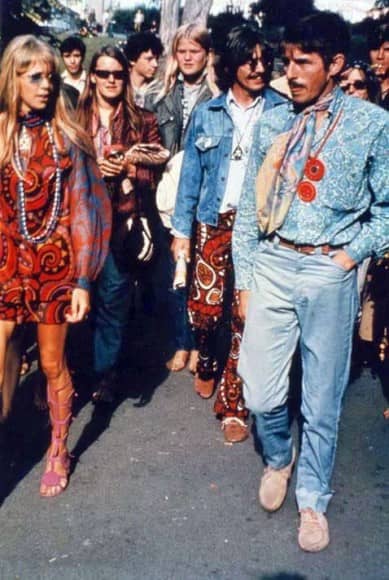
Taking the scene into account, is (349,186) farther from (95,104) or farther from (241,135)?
(95,104)

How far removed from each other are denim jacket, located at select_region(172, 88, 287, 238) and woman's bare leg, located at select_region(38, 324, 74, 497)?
1.13m

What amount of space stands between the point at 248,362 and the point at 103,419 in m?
1.45

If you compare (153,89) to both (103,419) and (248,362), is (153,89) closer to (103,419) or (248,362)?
(103,419)

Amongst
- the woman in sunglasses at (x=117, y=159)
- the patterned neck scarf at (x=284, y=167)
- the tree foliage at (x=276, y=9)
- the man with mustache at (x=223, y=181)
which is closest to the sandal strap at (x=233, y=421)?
the man with mustache at (x=223, y=181)

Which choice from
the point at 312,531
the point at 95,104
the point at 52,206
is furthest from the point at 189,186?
the point at 312,531

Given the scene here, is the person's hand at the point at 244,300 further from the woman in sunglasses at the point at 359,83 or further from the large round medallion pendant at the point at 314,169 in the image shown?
the woman in sunglasses at the point at 359,83

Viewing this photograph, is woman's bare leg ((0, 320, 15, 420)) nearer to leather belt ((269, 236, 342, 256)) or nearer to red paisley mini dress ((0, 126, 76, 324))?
red paisley mini dress ((0, 126, 76, 324))

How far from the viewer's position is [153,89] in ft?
18.2

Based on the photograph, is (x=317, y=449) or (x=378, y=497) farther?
(x=378, y=497)

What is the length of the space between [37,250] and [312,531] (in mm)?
1708

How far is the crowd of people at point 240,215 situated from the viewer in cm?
313

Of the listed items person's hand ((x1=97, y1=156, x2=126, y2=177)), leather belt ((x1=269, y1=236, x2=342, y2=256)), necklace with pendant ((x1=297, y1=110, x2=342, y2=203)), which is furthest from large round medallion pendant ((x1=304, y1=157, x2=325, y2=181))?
person's hand ((x1=97, y1=156, x2=126, y2=177))

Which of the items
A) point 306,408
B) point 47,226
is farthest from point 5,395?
point 306,408

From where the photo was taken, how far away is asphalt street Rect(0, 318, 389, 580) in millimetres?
3283
